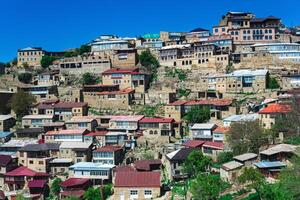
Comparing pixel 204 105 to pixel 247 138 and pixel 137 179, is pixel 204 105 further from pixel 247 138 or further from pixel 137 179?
pixel 137 179

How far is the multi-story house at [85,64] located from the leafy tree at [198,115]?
18.7m

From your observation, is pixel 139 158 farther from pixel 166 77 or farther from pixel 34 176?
pixel 166 77

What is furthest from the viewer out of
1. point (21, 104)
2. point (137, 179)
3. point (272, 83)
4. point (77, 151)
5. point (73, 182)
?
point (21, 104)

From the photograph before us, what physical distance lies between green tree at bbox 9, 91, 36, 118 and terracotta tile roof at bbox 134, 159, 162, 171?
767 inches

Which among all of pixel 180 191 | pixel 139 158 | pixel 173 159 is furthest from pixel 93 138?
pixel 180 191

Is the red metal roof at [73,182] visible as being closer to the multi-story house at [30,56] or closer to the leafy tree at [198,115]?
the leafy tree at [198,115]

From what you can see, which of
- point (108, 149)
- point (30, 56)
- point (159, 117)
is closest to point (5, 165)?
point (108, 149)

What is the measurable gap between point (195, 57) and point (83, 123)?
18170 mm

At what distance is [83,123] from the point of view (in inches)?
1922

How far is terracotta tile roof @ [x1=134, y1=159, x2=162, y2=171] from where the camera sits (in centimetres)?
3903

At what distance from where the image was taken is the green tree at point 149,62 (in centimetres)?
6025

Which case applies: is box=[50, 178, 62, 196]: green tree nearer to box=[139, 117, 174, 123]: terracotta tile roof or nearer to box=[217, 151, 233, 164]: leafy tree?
box=[139, 117, 174, 123]: terracotta tile roof

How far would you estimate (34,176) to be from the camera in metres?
42.2

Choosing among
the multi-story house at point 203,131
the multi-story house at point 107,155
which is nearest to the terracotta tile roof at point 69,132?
the multi-story house at point 107,155
